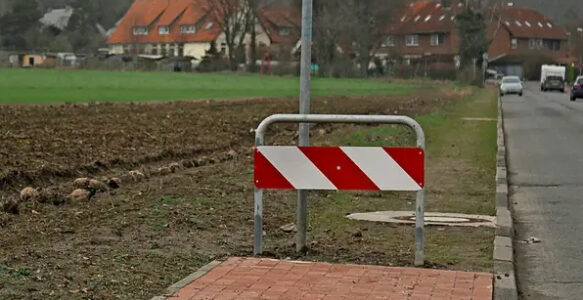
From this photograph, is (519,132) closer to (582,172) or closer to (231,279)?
(582,172)

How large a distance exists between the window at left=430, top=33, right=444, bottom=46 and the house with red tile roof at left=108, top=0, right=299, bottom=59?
1337cm

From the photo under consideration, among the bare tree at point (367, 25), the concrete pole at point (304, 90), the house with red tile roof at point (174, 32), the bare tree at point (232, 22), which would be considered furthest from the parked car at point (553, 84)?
the concrete pole at point (304, 90)

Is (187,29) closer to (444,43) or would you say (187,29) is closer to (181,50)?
(181,50)

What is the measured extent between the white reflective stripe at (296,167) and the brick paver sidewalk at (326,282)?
654 mm

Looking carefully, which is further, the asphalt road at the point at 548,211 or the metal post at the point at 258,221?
the asphalt road at the point at 548,211

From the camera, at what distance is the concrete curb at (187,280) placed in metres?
6.61

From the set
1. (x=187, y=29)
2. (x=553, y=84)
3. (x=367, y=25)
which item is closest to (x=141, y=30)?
(x=187, y=29)

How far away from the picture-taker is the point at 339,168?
8.08m

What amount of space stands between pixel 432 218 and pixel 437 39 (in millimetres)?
79985

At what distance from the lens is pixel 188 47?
124 m

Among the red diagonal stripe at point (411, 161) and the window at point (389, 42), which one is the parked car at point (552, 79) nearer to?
the window at point (389, 42)

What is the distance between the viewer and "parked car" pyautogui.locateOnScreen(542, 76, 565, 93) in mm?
83812

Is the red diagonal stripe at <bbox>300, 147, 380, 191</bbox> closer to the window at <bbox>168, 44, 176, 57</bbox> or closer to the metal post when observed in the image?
the metal post

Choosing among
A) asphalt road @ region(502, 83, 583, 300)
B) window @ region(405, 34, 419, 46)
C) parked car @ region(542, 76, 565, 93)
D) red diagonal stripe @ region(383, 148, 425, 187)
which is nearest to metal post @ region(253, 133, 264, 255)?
red diagonal stripe @ region(383, 148, 425, 187)
